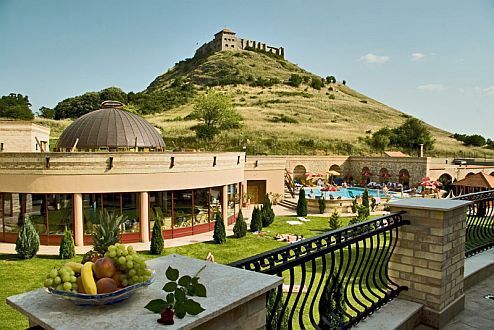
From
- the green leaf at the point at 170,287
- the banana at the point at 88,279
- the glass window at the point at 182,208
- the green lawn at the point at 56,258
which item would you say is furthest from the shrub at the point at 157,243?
the green leaf at the point at 170,287

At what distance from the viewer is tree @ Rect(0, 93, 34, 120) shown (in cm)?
5059

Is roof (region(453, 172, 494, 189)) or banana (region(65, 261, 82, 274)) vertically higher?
banana (region(65, 261, 82, 274))

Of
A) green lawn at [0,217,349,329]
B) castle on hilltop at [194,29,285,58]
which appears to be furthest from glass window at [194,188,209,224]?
castle on hilltop at [194,29,285,58]

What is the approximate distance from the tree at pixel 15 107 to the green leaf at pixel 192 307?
55358mm

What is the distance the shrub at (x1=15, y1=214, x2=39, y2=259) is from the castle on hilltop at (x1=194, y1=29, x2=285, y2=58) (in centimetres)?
10547

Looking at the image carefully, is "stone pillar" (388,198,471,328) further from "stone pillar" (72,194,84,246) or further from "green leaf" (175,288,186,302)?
"stone pillar" (72,194,84,246)

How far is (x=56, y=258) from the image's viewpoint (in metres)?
14.9

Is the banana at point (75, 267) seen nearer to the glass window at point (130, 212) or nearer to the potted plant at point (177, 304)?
the potted plant at point (177, 304)

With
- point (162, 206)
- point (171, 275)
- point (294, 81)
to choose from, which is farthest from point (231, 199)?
point (294, 81)

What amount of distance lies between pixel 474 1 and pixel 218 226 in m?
13.1

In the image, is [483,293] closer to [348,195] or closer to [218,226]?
[218,226]

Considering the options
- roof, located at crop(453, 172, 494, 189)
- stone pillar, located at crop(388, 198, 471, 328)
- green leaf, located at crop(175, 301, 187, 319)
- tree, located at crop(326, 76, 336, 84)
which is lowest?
roof, located at crop(453, 172, 494, 189)

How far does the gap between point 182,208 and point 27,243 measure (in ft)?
24.0

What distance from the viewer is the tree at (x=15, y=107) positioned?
50.6 meters
